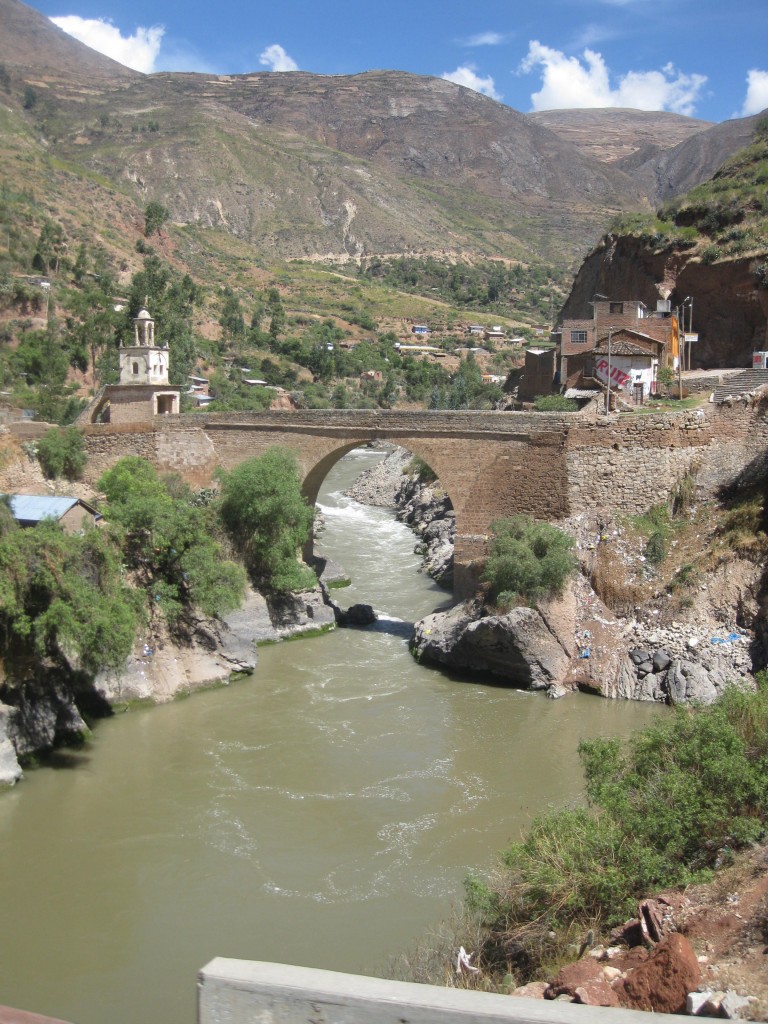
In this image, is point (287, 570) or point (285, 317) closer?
point (287, 570)

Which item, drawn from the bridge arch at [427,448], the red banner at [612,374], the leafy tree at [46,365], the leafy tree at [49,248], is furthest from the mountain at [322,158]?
the red banner at [612,374]

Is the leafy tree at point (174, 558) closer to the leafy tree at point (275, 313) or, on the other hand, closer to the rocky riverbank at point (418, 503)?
the rocky riverbank at point (418, 503)

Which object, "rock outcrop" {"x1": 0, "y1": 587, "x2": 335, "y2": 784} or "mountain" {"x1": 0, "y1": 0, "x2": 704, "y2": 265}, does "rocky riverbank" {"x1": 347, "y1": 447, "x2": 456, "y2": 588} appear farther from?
"mountain" {"x1": 0, "y1": 0, "x2": 704, "y2": 265}

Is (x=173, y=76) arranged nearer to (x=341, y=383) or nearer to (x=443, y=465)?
(x=341, y=383)

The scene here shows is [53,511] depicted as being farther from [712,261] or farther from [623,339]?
[712,261]

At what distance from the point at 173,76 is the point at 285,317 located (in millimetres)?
98895

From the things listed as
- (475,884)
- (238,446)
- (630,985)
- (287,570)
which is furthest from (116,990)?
(238,446)

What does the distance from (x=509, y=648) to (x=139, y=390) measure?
1176cm

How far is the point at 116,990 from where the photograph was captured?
8.72 meters

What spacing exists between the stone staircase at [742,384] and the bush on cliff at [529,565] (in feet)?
17.9

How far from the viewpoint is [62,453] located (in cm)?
2150

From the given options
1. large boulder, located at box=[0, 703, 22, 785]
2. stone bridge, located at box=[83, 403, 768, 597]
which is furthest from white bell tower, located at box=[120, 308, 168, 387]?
large boulder, located at box=[0, 703, 22, 785]

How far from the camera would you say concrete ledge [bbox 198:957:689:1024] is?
12.1 feet

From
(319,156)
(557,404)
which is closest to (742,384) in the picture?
(557,404)
